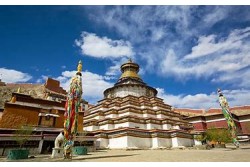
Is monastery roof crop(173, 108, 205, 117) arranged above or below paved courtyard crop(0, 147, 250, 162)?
above

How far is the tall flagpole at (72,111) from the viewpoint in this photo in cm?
985

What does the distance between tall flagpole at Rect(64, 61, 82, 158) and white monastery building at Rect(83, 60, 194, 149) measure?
1084cm

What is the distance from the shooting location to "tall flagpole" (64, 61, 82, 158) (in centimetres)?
985

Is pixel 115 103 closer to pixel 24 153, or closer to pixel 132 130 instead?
pixel 132 130

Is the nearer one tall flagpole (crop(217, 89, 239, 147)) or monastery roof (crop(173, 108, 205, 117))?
tall flagpole (crop(217, 89, 239, 147))

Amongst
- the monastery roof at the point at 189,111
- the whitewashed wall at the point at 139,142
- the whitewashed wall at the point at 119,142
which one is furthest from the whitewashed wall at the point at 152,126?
the monastery roof at the point at 189,111

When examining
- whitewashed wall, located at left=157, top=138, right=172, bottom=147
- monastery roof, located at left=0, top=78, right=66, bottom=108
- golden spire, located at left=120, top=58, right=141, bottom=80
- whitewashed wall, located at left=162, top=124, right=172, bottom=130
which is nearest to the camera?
whitewashed wall, located at left=157, top=138, right=172, bottom=147

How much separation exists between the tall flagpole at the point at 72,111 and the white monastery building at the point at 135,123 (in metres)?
10.8

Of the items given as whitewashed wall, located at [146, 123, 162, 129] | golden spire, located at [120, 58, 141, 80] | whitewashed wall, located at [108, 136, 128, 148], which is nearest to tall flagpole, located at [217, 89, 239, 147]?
whitewashed wall, located at [146, 123, 162, 129]

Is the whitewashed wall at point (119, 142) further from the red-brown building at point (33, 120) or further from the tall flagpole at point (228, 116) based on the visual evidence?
the tall flagpole at point (228, 116)

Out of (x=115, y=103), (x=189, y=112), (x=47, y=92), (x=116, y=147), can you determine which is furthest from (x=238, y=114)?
(x=47, y=92)

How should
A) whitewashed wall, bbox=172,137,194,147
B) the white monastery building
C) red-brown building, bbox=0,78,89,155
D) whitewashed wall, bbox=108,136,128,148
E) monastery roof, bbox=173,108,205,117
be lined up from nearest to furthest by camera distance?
1. red-brown building, bbox=0,78,89,155
2. whitewashed wall, bbox=108,136,128,148
3. the white monastery building
4. whitewashed wall, bbox=172,137,194,147
5. monastery roof, bbox=173,108,205,117

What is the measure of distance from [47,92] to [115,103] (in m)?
23.1

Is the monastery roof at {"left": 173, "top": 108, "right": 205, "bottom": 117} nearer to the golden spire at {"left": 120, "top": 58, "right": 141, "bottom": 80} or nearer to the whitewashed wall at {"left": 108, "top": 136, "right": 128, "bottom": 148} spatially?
the golden spire at {"left": 120, "top": 58, "right": 141, "bottom": 80}
